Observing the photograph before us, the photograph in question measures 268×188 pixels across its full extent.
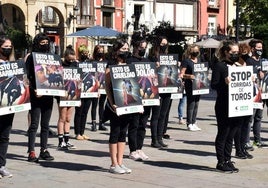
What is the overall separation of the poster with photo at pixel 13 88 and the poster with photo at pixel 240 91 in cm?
280

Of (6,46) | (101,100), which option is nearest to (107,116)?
(6,46)

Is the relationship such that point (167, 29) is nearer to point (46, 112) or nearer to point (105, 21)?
point (105, 21)

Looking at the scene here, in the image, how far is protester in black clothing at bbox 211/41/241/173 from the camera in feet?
28.3

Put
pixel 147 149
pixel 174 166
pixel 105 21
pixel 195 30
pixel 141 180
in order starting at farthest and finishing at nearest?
pixel 195 30
pixel 105 21
pixel 147 149
pixel 174 166
pixel 141 180

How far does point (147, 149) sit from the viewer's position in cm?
1088

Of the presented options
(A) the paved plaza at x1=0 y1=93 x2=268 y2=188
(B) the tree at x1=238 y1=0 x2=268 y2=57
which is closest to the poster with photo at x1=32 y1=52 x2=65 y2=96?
(A) the paved plaza at x1=0 y1=93 x2=268 y2=188

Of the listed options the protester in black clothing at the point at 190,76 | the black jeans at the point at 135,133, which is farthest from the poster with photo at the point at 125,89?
the protester in black clothing at the point at 190,76

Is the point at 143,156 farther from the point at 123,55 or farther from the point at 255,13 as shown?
the point at 255,13

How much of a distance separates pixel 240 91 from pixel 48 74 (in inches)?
113

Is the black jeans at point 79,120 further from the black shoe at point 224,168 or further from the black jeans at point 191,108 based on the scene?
the black shoe at point 224,168

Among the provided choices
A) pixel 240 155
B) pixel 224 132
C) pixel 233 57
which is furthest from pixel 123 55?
pixel 240 155

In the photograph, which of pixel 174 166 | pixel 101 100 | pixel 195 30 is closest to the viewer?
pixel 174 166

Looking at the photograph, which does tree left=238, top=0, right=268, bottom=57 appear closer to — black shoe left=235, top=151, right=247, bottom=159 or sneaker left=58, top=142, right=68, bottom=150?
sneaker left=58, top=142, right=68, bottom=150

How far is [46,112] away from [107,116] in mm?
1284
